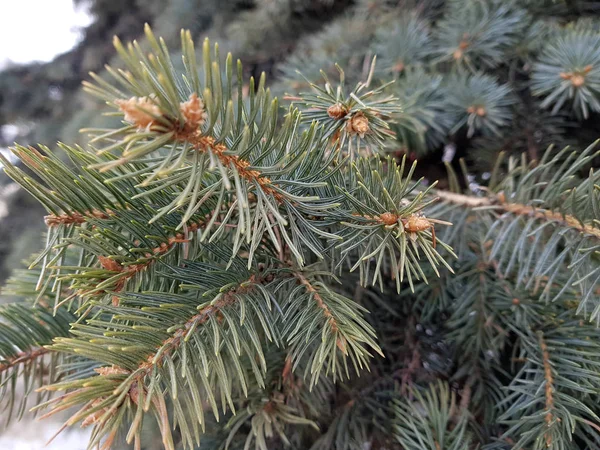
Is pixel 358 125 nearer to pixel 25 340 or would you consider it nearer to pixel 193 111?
pixel 193 111

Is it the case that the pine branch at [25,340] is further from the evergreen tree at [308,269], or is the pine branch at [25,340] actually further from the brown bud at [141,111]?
the brown bud at [141,111]

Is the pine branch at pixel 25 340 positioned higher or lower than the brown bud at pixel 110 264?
lower

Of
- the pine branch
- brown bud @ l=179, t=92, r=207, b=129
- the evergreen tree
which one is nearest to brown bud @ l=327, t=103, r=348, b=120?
the evergreen tree

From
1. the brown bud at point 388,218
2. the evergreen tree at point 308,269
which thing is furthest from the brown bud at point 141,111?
the brown bud at point 388,218

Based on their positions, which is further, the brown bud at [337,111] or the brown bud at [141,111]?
the brown bud at [337,111]

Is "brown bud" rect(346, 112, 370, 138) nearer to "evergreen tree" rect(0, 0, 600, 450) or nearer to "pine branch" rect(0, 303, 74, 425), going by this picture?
"evergreen tree" rect(0, 0, 600, 450)

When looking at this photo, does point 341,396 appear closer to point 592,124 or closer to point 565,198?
point 565,198

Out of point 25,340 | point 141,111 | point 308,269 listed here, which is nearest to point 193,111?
point 141,111

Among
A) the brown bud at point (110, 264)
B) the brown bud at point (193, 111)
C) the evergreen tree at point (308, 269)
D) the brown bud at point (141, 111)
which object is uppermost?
the brown bud at point (141, 111)
